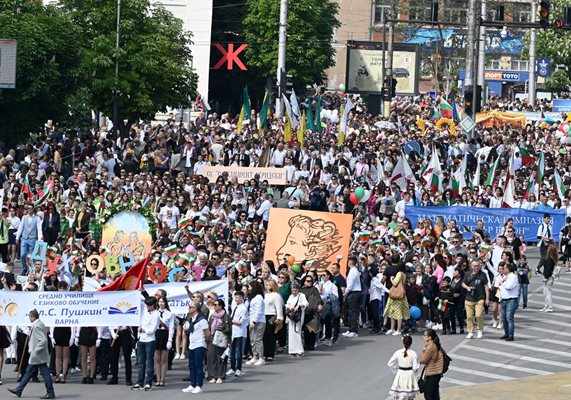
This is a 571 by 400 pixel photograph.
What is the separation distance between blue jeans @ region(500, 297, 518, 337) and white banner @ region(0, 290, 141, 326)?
7.09m

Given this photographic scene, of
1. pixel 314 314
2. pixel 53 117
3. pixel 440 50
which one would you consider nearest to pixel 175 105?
pixel 53 117

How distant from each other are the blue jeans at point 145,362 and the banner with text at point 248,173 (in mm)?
17238

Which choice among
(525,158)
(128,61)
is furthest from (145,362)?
(128,61)

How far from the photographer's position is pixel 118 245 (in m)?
29.5

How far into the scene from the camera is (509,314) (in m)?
28.2

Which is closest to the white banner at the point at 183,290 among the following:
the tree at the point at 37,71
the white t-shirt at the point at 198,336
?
the white t-shirt at the point at 198,336

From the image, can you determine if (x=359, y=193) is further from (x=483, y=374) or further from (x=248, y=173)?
(x=483, y=374)

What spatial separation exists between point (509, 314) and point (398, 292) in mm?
1897

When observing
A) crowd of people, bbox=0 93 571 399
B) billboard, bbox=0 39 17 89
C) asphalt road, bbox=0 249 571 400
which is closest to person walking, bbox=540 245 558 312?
crowd of people, bbox=0 93 571 399

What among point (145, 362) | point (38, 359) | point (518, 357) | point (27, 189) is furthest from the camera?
point (27, 189)

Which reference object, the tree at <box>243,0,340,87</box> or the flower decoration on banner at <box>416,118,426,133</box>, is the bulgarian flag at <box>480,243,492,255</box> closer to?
the flower decoration on banner at <box>416,118,426,133</box>

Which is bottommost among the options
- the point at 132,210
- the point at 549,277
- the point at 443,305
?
the point at 443,305

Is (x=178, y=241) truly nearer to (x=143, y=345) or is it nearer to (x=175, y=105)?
(x=143, y=345)

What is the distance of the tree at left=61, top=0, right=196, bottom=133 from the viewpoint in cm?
5003
